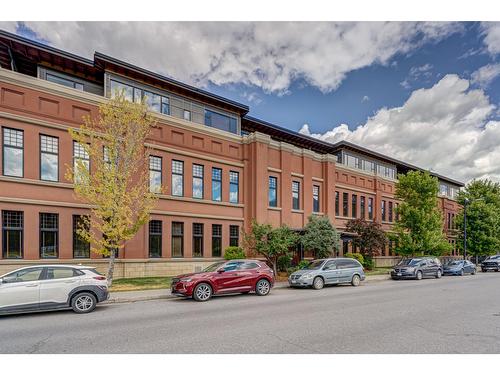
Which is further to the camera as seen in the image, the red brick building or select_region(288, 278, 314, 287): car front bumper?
select_region(288, 278, 314, 287): car front bumper

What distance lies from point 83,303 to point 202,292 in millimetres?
4309

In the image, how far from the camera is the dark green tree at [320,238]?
2275 centimetres

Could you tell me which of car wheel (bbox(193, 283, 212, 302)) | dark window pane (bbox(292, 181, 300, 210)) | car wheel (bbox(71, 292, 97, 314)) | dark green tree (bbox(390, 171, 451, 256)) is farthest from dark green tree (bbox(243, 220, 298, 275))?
dark green tree (bbox(390, 171, 451, 256))

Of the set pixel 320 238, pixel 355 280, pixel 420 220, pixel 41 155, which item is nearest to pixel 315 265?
pixel 355 280

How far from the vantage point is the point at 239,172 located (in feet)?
84.5

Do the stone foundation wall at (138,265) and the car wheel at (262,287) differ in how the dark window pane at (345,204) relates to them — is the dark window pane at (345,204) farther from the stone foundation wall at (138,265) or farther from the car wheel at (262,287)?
the car wheel at (262,287)

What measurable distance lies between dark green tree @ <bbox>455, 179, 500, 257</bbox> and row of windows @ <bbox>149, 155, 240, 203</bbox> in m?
30.3

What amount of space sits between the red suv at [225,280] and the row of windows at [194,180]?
793 cm

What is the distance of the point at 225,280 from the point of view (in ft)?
45.8

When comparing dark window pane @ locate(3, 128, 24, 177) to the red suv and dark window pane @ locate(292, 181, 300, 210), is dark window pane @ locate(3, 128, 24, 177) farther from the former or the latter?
dark window pane @ locate(292, 181, 300, 210)

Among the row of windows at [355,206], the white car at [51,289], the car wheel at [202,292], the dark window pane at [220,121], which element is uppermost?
the dark window pane at [220,121]

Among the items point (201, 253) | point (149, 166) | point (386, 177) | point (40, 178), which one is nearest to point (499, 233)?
point (386, 177)

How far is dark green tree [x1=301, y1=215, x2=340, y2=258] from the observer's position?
74.6 ft

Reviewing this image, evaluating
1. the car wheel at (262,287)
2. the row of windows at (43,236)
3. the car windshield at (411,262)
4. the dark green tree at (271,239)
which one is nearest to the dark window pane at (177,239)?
the dark green tree at (271,239)
